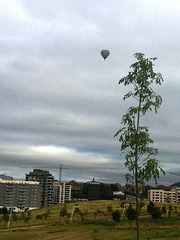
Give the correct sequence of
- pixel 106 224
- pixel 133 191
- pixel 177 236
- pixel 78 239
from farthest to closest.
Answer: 1. pixel 106 224
2. pixel 78 239
3. pixel 177 236
4. pixel 133 191

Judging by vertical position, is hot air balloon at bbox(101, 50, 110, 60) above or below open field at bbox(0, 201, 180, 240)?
above

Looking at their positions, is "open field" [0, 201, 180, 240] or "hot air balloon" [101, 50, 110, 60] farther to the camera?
"hot air balloon" [101, 50, 110, 60]

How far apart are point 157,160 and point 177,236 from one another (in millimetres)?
34409

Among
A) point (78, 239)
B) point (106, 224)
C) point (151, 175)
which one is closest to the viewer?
point (151, 175)

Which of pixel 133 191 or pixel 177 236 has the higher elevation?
pixel 133 191

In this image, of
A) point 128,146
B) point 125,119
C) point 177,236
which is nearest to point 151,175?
point 128,146

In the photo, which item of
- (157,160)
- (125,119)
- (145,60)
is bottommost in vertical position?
(157,160)

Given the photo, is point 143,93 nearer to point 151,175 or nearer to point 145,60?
point 145,60

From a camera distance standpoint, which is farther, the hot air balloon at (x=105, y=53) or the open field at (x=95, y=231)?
the hot air balloon at (x=105, y=53)

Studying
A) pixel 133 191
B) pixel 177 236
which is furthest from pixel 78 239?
pixel 133 191

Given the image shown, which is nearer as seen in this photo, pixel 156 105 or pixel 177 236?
pixel 156 105

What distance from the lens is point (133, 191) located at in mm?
20188

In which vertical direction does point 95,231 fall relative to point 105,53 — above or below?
below

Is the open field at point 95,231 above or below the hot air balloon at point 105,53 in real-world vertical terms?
below
